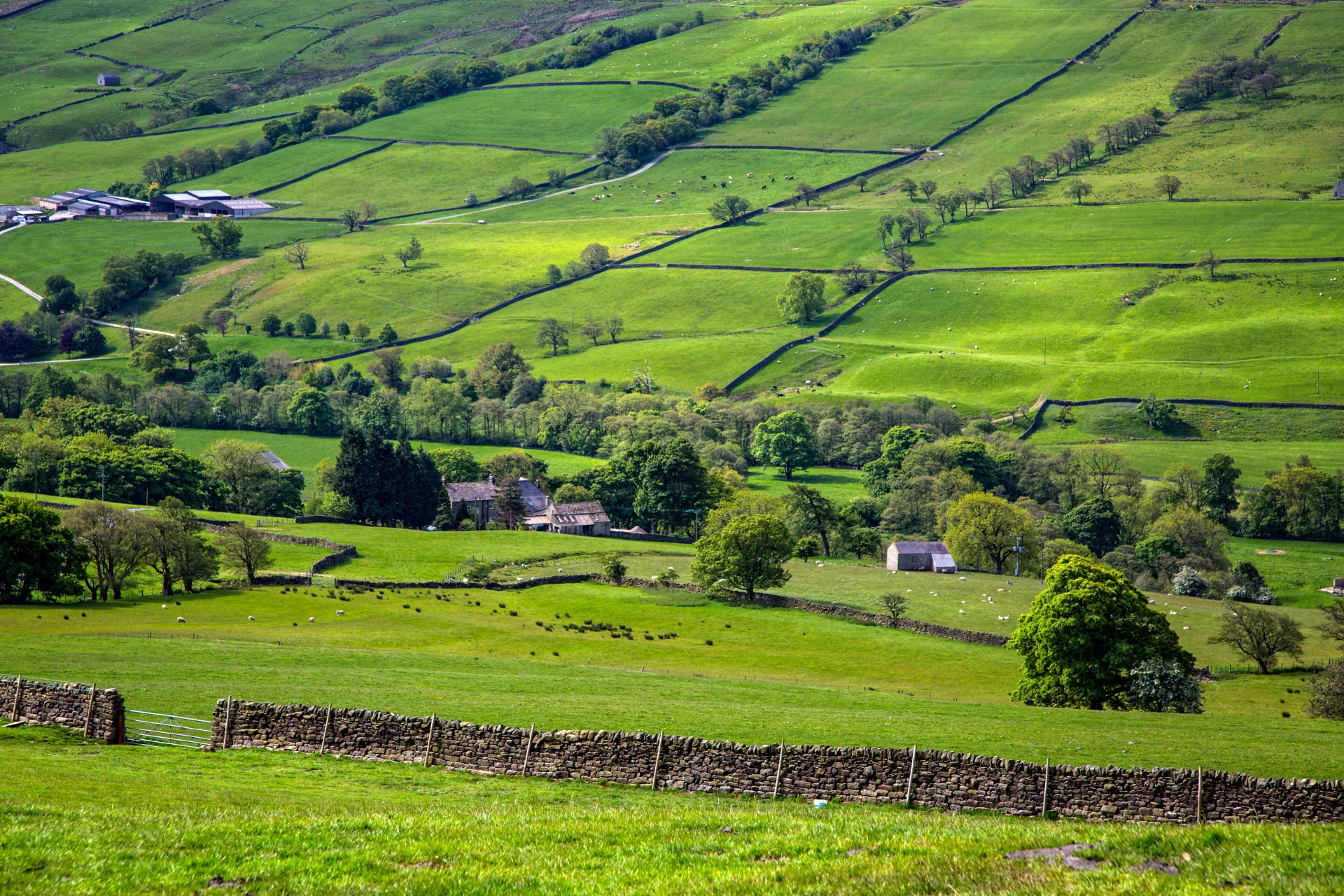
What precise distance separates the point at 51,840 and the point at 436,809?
7.16 m

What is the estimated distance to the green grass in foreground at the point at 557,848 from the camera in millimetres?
15453

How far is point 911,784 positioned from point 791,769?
8.96 feet

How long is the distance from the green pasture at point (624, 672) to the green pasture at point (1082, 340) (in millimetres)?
92793

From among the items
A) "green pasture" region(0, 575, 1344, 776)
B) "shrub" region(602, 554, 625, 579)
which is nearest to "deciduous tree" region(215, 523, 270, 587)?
"green pasture" region(0, 575, 1344, 776)

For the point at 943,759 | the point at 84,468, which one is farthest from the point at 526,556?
the point at 943,759

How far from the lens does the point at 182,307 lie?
19625 centimetres

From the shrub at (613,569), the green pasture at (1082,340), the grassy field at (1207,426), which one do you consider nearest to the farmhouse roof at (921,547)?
the shrub at (613,569)

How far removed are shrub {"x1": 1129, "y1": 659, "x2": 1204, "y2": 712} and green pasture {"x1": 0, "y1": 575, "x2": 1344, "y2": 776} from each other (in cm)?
398

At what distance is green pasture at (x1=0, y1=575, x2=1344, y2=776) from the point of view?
109 feet

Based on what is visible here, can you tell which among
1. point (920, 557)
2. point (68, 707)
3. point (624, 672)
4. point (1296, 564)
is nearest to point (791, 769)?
point (68, 707)

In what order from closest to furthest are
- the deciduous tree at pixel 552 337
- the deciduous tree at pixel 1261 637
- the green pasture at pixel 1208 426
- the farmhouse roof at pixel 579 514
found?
the deciduous tree at pixel 1261 637 → the farmhouse roof at pixel 579 514 → the green pasture at pixel 1208 426 → the deciduous tree at pixel 552 337

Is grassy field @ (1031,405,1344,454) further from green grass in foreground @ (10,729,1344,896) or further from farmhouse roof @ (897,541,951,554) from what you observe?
green grass in foreground @ (10,729,1344,896)

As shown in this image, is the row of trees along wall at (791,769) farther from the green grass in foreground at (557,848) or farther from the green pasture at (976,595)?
the green pasture at (976,595)

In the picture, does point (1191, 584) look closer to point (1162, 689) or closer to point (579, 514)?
point (1162, 689)
